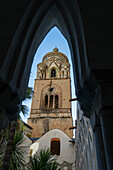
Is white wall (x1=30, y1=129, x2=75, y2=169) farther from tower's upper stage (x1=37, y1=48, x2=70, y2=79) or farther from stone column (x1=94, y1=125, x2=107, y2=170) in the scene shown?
tower's upper stage (x1=37, y1=48, x2=70, y2=79)

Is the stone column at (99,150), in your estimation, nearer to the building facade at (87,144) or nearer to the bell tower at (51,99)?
the building facade at (87,144)

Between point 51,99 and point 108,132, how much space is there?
2203cm

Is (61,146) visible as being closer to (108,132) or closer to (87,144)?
(87,144)

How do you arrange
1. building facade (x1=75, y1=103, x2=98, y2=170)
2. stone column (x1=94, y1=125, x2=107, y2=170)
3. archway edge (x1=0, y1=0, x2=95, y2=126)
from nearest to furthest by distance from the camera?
stone column (x1=94, y1=125, x2=107, y2=170)
archway edge (x1=0, y1=0, x2=95, y2=126)
building facade (x1=75, y1=103, x2=98, y2=170)

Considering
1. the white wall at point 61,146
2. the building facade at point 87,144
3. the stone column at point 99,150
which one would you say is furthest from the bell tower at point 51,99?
the stone column at point 99,150

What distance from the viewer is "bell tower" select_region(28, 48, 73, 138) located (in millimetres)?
19797

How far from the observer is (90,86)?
4.94 ft

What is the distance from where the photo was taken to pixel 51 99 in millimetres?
23188

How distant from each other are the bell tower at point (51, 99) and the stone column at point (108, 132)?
18.4 meters

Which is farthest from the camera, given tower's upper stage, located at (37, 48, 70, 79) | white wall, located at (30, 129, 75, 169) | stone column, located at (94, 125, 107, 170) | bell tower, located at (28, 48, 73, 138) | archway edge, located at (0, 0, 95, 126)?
tower's upper stage, located at (37, 48, 70, 79)

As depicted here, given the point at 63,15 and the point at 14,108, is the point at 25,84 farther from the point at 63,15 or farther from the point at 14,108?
the point at 63,15

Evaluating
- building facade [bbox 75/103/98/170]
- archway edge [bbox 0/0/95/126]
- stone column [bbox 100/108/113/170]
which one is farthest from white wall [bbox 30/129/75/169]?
stone column [bbox 100/108/113/170]

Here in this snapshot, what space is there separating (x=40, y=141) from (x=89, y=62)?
12.7 metres

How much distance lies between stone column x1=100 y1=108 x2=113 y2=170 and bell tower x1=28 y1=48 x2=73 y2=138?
18.4m
